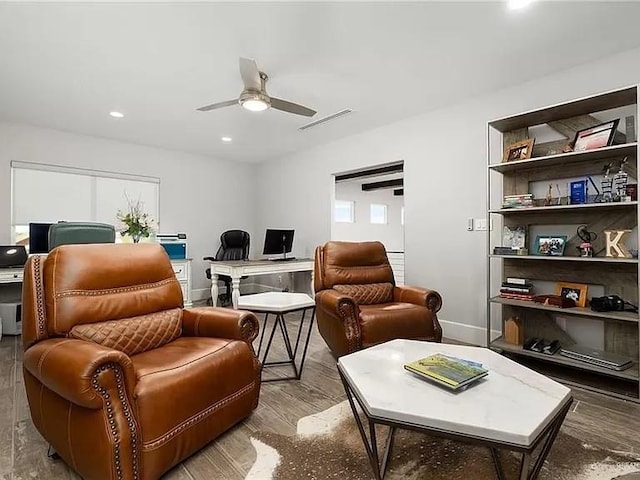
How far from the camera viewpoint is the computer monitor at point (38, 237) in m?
4.13

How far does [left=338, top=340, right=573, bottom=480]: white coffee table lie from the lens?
1.15 meters

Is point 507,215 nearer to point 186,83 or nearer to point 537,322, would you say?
point 537,322

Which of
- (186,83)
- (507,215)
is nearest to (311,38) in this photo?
(186,83)

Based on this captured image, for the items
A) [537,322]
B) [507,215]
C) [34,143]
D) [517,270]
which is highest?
[34,143]

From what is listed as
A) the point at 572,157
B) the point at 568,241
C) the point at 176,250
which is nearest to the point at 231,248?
the point at 176,250

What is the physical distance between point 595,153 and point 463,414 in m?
2.33

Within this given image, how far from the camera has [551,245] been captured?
285 cm

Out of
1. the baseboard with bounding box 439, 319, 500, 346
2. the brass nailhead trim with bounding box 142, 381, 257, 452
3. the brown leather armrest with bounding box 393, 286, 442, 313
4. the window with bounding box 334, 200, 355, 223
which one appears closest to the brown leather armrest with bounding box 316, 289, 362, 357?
the brown leather armrest with bounding box 393, 286, 442, 313

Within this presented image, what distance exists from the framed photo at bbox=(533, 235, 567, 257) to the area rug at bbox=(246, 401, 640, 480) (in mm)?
1467

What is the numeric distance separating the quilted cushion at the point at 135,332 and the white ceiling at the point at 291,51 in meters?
1.87

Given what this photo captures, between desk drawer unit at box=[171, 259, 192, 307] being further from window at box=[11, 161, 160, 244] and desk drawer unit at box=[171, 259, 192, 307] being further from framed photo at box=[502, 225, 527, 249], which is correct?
framed photo at box=[502, 225, 527, 249]

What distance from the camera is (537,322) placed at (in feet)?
10.0

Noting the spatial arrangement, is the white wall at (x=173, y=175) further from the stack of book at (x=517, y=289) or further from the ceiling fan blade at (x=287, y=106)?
the stack of book at (x=517, y=289)

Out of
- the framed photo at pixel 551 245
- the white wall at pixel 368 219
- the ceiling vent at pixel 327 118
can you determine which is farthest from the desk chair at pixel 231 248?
the framed photo at pixel 551 245
